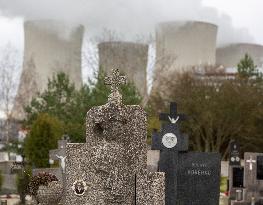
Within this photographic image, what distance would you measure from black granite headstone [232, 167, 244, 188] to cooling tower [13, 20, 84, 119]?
1800cm

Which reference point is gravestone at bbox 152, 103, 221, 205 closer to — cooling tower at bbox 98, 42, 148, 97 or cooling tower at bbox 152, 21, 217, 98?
cooling tower at bbox 98, 42, 148, 97

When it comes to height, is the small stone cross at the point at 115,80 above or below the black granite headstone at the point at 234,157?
above

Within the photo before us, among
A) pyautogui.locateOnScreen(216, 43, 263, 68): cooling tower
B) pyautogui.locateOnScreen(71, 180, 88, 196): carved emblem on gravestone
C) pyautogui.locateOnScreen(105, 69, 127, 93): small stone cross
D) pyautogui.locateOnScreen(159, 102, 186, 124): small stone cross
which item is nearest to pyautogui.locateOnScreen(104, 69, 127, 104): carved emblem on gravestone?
pyautogui.locateOnScreen(105, 69, 127, 93): small stone cross

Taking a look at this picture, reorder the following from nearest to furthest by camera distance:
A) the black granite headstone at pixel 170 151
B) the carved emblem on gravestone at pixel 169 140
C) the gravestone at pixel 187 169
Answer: the black granite headstone at pixel 170 151
the gravestone at pixel 187 169
the carved emblem on gravestone at pixel 169 140

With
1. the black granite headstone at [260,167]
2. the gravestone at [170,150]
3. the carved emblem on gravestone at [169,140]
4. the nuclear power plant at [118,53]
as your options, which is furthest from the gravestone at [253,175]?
the nuclear power plant at [118,53]

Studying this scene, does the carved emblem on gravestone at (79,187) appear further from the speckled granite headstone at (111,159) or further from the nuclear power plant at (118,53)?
the nuclear power plant at (118,53)

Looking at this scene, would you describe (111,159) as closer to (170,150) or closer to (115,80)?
(115,80)

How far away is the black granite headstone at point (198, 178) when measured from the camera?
1076cm

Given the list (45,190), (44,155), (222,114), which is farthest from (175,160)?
(222,114)

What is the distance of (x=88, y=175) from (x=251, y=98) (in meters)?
26.2

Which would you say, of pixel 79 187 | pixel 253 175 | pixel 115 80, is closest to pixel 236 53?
pixel 253 175

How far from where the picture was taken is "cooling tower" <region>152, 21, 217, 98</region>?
1297 inches

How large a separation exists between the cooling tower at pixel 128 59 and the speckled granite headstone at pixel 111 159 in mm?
27480

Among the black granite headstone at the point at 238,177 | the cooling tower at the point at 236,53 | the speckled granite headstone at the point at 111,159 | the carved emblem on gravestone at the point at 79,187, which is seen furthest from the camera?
the cooling tower at the point at 236,53
